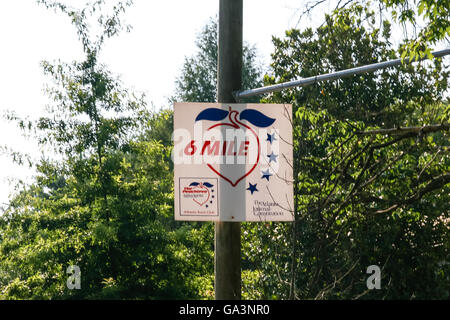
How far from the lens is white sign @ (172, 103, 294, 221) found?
574 cm

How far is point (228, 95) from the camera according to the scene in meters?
6.00

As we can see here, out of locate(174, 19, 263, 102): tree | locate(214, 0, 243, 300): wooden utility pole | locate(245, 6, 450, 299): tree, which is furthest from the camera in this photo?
locate(174, 19, 263, 102): tree

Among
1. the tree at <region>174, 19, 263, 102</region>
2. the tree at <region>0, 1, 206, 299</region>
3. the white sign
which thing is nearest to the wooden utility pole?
the white sign

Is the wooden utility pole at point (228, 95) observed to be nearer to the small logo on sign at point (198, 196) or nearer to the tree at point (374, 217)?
the small logo on sign at point (198, 196)

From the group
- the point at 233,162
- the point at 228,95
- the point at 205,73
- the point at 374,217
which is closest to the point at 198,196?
the point at 233,162

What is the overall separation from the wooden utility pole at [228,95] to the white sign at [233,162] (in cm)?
16

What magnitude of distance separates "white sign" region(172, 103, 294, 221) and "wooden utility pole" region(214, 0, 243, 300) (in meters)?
0.16

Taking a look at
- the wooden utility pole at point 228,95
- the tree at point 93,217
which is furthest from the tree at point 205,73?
the wooden utility pole at point 228,95

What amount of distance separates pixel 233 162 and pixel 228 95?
0.71 metres

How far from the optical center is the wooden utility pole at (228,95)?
5.81 meters

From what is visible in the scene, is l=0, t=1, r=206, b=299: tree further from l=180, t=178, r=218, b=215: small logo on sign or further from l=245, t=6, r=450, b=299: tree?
l=180, t=178, r=218, b=215: small logo on sign

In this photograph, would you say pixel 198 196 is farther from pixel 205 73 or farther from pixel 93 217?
pixel 205 73
